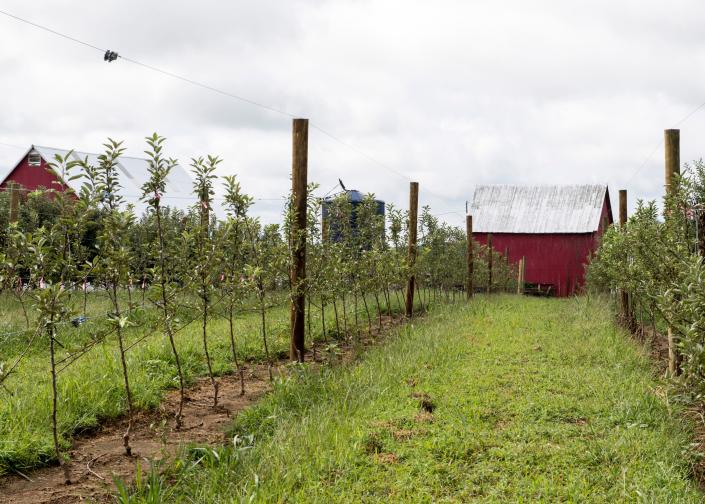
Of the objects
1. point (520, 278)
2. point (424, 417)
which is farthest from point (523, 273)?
point (424, 417)

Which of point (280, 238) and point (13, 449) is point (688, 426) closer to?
point (280, 238)

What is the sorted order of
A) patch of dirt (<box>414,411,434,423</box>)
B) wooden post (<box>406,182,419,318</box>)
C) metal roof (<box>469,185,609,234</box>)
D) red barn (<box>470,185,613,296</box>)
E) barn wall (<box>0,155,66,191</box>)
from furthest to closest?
metal roof (<box>469,185,609,234</box>), barn wall (<box>0,155,66,191</box>), red barn (<box>470,185,613,296</box>), wooden post (<box>406,182,419,318</box>), patch of dirt (<box>414,411,434,423</box>)

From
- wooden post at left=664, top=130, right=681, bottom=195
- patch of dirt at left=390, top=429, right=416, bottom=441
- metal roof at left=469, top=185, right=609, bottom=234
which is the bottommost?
patch of dirt at left=390, top=429, right=416, bottom=441

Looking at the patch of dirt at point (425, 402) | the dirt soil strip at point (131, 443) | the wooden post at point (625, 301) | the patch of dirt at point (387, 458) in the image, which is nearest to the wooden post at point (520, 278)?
the wooden post at point (625, 301)

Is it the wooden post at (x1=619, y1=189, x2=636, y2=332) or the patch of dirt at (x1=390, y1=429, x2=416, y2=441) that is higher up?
the wooden post at (x1=619, y1=189, x2=636, y2=332)

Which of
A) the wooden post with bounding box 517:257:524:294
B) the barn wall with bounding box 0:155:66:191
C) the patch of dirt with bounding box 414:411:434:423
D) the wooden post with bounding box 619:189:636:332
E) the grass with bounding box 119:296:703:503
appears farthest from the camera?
the barn wall with bounding box 0:155:66:191

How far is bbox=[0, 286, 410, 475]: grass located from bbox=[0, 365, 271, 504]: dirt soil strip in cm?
19

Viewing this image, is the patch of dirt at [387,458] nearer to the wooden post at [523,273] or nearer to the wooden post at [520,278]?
the wooden post at [520,278]

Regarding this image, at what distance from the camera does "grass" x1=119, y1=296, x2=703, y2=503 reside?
492 cm

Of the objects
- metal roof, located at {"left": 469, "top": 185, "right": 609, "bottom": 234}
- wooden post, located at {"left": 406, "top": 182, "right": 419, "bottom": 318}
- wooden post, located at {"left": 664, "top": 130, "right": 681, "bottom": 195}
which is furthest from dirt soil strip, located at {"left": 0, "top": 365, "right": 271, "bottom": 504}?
metal roof, located at {"left": 469, "top": 185, "right": 609, "bottom": 234}

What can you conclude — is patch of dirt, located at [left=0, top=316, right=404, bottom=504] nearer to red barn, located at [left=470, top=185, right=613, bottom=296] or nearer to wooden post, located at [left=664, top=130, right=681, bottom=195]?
wooden post, located at [left=664, top=130, right=681, bottom=195]

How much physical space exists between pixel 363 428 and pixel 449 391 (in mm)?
1774

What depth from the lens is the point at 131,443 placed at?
6.29 metres

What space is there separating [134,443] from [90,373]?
79.9 inches
